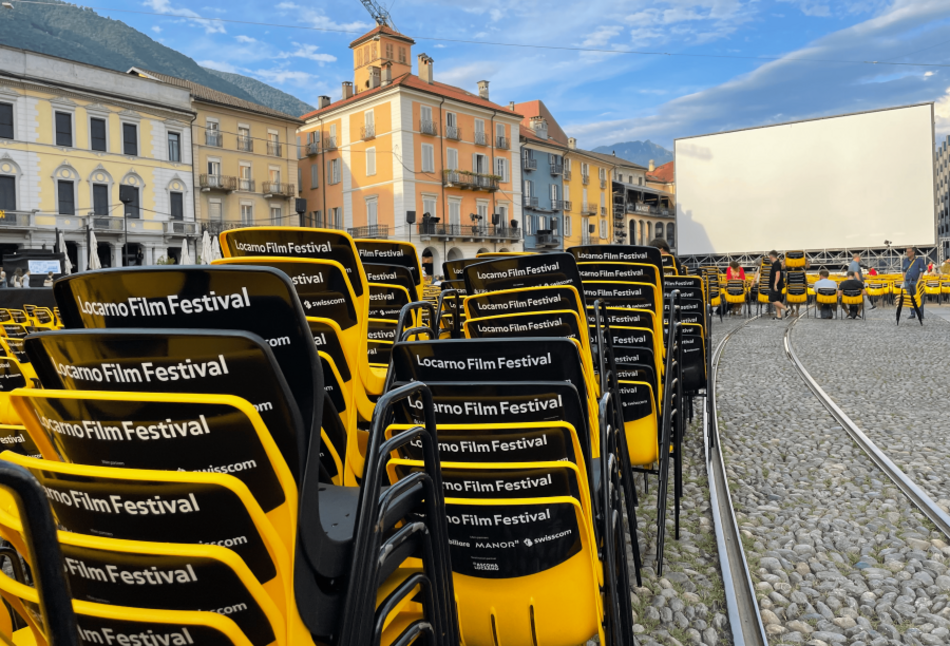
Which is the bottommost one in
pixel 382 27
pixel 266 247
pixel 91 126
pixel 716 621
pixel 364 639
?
pixel 716 621

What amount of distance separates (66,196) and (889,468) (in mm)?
34439

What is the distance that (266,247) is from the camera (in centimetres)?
273

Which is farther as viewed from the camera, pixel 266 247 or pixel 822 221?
pixel 822 221

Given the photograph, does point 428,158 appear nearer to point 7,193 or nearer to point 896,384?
point 7,193

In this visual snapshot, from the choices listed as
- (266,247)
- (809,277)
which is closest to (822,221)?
(809,277)

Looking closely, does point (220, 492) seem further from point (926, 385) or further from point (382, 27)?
point (382, 27)

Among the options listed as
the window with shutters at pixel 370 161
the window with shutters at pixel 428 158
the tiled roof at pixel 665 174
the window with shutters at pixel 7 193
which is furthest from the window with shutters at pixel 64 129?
the tiled roof at pixel 665 174

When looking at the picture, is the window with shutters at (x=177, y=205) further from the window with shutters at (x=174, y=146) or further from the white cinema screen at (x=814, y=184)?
the white cinema screen at (x=814, y=184)

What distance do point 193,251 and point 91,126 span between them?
6.95 m

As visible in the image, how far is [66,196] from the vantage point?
31.5 m

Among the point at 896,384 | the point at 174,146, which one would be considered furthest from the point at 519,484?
the point at 174,146

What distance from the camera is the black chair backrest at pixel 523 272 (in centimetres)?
300

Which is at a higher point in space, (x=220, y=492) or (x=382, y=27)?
(x=382, y=27)

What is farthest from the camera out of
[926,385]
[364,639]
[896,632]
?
[926,385]
